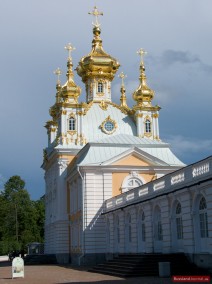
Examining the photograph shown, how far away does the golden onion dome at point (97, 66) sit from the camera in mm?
48281

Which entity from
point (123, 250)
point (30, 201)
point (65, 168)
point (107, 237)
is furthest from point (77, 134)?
point (30, 201)

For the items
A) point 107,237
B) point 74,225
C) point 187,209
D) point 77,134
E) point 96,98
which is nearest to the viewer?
point 187,209

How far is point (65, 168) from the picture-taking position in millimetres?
41344

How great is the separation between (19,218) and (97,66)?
29834mm

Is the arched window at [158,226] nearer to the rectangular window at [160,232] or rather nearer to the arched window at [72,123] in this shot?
the rectangular window at [160,232]

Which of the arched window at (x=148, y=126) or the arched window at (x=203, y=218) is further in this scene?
the arched window at (x=148, y=126)

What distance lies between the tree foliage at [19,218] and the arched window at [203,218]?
49136 millimetres

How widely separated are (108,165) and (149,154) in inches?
124

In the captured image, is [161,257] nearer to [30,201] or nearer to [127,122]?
[127,122]

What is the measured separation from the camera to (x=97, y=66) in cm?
4844

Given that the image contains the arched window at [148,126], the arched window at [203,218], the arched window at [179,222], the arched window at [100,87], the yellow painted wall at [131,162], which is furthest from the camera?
the arched window at [100,87]

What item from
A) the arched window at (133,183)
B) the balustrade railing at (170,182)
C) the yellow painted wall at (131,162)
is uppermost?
the yellow painted wall at (131,162)

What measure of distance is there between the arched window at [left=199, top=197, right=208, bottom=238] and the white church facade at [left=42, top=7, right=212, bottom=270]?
0.04 metres

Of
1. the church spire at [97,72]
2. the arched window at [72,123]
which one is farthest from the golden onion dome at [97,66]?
the arched window at [72,123]
